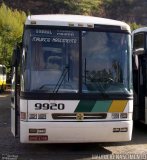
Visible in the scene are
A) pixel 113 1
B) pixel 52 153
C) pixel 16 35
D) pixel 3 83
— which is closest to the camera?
pixel 52 153

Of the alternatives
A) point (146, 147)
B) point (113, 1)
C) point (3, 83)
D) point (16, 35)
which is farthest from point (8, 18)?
point (113, 1)

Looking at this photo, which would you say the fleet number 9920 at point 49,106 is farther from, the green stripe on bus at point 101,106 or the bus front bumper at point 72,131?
the green stripe on bus at point 101,106

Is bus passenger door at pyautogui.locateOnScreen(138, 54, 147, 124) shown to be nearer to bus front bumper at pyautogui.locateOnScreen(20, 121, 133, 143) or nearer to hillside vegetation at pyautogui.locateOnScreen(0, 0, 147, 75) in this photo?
bus front bumper at pyautogui.locateOnScreen(20, 121, 133, 143)

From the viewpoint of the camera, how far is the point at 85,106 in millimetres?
9359

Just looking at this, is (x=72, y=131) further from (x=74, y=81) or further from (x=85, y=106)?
(x=74, y=81)

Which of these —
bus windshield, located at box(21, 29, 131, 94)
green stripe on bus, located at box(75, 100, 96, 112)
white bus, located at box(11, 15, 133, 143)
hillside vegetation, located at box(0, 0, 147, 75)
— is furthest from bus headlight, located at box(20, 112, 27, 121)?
hillside vegetation, located at box(0, 0, 147, 75)

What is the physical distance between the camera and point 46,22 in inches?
374

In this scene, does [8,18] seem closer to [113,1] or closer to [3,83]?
[3,83]

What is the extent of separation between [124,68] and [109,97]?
77 cm

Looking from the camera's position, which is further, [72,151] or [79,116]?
[72,151]

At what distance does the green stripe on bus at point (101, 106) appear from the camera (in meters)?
9.40

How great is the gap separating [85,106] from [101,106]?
0.36 m

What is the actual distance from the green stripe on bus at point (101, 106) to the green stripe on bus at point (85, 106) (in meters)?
0.08

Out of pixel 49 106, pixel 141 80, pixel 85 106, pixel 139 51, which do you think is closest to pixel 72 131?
pixel 85 106
